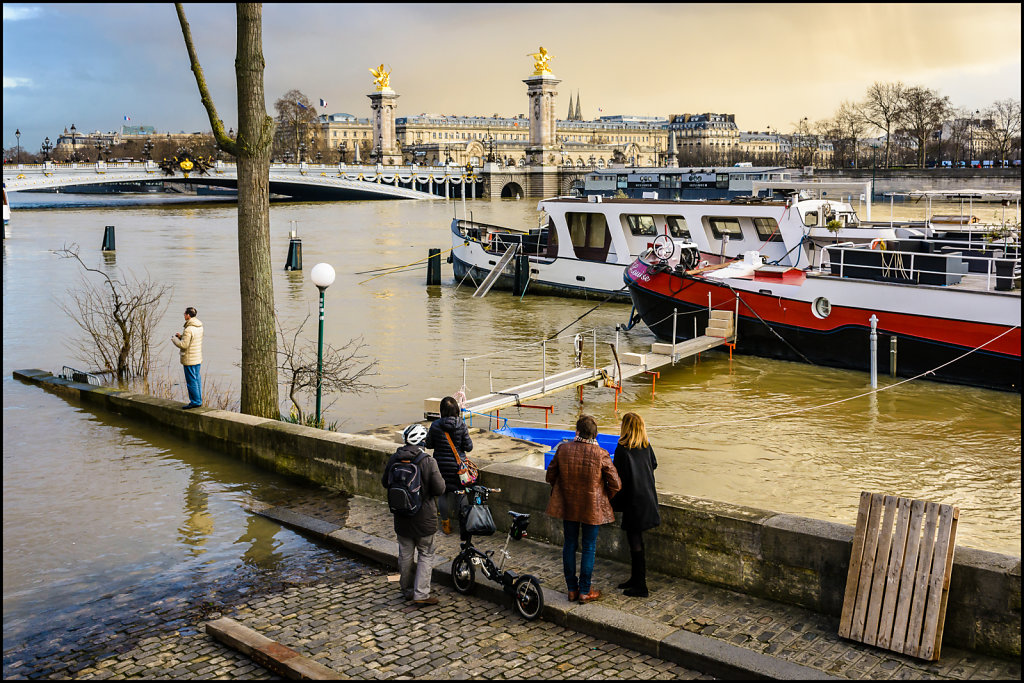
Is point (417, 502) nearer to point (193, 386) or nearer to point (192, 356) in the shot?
point (193, 386)

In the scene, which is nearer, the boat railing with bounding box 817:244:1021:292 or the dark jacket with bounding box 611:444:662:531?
the dark jacket with bounding box 611:444:662:531

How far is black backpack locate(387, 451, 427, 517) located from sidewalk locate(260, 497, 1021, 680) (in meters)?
0.79

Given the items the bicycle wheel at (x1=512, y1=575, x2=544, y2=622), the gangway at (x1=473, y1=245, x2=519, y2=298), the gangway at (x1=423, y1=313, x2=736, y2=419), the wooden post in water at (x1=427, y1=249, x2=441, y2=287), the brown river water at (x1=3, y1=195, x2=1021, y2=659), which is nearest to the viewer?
the bicycle wheel at (x1=512, y1=575, x2=544, y2=622)

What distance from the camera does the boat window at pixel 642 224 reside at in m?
29.4

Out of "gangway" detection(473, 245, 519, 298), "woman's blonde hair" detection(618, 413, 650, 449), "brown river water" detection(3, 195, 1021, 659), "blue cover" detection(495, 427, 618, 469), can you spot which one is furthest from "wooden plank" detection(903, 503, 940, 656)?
"gangway" detection(473, 245, 519, 298)

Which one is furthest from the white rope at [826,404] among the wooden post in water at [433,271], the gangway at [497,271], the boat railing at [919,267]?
the wooden post in water at [433,271]

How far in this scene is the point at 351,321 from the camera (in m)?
27.7

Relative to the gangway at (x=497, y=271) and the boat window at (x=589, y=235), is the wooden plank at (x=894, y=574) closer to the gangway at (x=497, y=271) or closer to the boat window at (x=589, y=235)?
the boat window at (x=589, y=235)

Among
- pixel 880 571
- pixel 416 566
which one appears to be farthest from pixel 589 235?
pixel 880 571

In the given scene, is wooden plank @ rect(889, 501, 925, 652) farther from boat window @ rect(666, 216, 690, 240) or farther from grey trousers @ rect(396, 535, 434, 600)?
boat window @ rect(666, 216, 690, 240)

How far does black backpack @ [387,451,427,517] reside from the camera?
701 cm

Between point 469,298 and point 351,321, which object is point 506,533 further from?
point 469,298

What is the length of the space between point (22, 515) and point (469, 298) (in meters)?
24.3

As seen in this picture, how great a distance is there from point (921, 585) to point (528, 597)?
2494 millimetres
